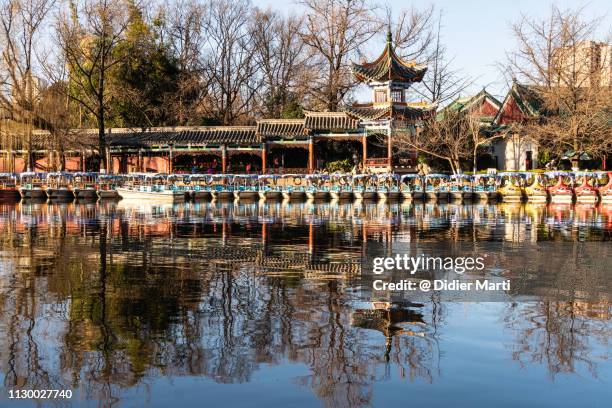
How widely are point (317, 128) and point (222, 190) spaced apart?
8278mm

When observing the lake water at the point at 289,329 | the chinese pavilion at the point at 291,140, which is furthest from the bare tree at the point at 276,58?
the lake water at the point at 289,329

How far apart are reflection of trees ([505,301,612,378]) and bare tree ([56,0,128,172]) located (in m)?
42.8

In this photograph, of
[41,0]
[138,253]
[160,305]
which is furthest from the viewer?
[41,0]

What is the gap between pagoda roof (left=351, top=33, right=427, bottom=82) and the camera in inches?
2057

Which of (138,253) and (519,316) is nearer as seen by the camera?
(519,316)

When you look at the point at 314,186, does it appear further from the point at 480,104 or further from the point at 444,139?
the point at 480,104

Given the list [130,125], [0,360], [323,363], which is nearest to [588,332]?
[323,363]

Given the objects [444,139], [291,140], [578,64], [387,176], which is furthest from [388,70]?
[578,64]

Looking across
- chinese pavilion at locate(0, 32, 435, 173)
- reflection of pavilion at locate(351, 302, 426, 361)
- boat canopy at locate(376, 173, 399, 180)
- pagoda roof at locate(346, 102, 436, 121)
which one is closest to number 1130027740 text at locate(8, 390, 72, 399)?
reflection of pavilion at locate(351, 302, 426, 361)

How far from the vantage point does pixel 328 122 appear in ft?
170

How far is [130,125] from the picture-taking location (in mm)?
58781

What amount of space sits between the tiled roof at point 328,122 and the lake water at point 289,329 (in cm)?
3166

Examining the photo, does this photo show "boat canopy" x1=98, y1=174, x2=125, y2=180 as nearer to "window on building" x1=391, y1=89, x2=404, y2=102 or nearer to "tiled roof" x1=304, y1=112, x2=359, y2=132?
"tiled roof" x1=304, y1=112, x2=359, y2=132

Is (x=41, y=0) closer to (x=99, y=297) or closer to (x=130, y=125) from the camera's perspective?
(x=130, y=125)
